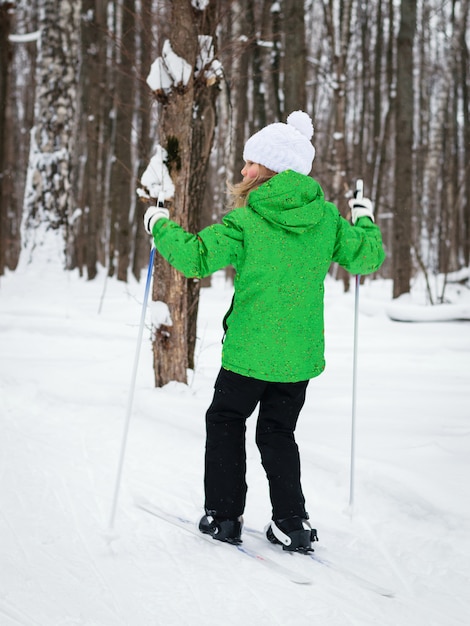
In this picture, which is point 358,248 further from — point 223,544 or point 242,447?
point 223,544

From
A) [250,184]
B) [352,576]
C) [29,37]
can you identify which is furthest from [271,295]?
[29,37]

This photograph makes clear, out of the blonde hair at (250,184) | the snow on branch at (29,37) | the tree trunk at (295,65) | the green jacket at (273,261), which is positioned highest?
the snow on branch at (29,37)

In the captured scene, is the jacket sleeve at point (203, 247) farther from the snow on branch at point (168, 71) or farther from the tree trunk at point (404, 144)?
the tree trunk at point (404, 144)

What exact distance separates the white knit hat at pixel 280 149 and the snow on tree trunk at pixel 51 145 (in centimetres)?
720

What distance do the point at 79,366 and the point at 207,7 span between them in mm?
3245

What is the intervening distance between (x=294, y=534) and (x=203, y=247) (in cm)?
123

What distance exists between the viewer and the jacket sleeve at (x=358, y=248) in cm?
238

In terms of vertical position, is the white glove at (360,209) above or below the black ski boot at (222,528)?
above

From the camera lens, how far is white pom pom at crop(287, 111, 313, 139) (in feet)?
7.79

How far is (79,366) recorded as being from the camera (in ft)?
17.5

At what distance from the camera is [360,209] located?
2537 mm

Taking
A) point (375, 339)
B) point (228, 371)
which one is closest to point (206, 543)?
point (228, 371)

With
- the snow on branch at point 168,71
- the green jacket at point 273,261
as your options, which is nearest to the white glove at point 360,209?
the green jacket at point 273,261

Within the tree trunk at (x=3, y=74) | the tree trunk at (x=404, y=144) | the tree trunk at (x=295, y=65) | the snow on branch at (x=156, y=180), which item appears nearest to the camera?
the snow on branch at (x=156, y=180)
